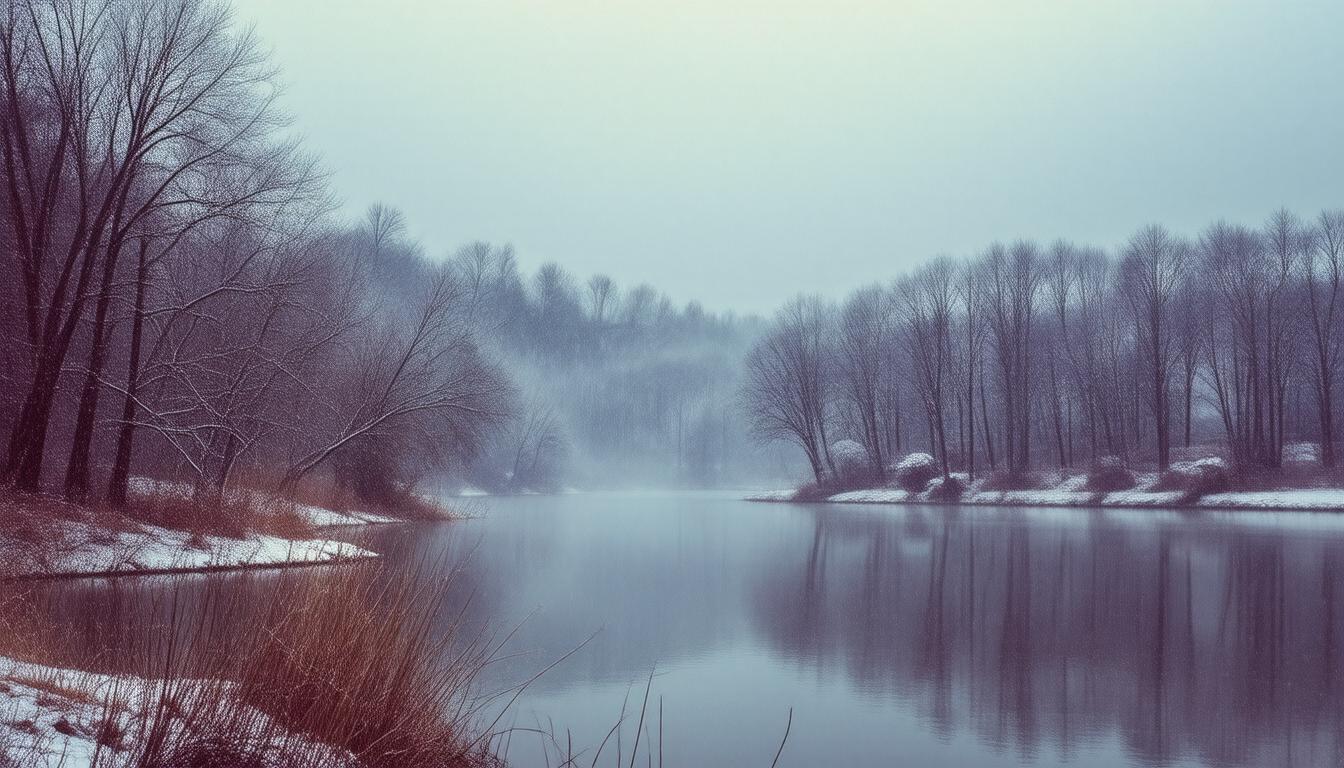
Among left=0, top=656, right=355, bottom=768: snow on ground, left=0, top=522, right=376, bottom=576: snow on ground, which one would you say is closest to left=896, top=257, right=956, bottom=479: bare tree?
left=0, top=522, right=376, bottom=576: snow on ground

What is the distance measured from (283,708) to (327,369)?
21363mm

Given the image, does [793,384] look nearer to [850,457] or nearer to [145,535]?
[850,457]

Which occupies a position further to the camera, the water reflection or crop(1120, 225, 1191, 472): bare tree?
crop(1120, 225, 1191, 472): bare tree

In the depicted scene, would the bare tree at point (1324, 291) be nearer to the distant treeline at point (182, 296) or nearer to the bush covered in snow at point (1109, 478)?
the bush covered in snow at point (1109, 478)

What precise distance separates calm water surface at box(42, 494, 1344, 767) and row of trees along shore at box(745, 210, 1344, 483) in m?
25.8

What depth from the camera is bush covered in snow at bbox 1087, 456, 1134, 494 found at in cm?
3838

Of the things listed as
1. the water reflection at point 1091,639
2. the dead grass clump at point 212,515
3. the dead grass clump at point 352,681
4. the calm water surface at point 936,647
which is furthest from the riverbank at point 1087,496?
the dead grass clump at point 352,681

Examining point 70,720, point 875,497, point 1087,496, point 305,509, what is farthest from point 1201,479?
point 70,720

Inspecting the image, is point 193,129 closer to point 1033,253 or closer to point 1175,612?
point 1175,612

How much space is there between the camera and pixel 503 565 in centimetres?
1650

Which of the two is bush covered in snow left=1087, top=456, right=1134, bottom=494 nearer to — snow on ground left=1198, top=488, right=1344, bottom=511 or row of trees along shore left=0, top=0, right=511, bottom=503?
snow on ground left=1198, top=488, right=1344, bottom=511

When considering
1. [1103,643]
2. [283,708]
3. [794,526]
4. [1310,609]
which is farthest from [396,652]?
[794,526]

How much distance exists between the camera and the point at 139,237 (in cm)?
1558

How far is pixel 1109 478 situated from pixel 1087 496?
110cm
